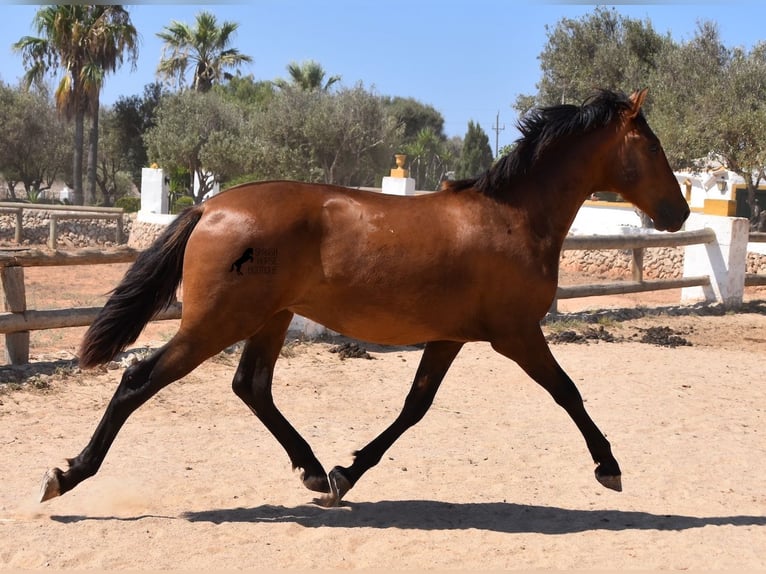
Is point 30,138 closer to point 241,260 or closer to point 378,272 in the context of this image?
point 241,260

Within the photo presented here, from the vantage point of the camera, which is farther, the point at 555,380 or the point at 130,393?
the point at 555,380

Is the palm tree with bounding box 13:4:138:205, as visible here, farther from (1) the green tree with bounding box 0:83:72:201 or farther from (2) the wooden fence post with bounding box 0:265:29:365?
(2) the wooden fence post with bounding box 0:265:29:365

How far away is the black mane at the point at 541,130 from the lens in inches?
185

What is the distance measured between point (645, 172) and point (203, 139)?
29.9 metres

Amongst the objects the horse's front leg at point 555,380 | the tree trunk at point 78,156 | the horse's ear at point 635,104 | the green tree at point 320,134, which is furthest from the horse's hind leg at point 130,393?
the tree trunk at point 78,156

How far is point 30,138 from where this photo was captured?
39.2 metres

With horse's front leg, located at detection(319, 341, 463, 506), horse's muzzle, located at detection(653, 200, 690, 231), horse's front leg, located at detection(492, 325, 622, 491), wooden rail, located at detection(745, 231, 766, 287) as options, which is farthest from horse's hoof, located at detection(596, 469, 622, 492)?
wooden rail, located at detection(745, 231, 766, 287)

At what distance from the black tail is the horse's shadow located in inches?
37.1

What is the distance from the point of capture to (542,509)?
4668 millimetres

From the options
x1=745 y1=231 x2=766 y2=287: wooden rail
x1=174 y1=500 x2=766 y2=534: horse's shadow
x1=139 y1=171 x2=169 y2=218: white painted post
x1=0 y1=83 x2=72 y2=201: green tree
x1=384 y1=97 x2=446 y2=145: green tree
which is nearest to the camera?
x1=174 y1=500 x2=766 y2=534: horse's shadow

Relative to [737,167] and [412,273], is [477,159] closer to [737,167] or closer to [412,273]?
[737,167]

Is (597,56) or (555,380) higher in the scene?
(597,56)

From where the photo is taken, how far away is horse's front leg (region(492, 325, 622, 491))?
442 centimetres

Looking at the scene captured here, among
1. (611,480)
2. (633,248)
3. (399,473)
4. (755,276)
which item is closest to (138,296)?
(399,473)
